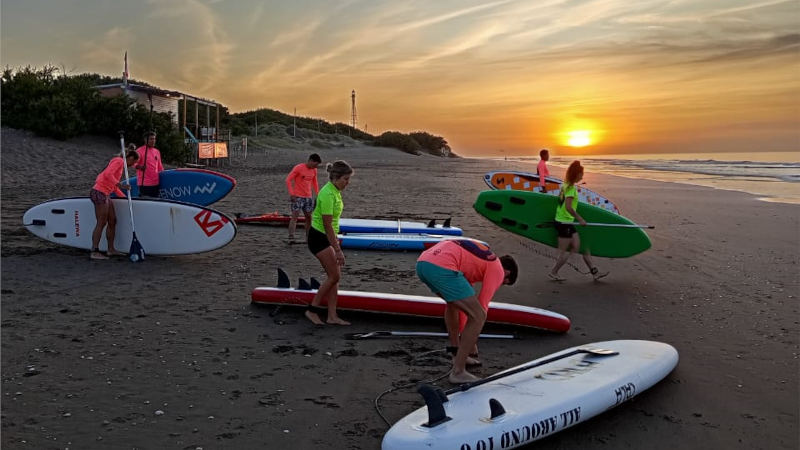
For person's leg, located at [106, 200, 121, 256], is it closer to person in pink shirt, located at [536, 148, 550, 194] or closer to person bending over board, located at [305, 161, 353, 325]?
person bending over board, located at [305, 161, 353, 325]

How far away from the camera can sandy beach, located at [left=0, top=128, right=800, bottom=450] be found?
392cm

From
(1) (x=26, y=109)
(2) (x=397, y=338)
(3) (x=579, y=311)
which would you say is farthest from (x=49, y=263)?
(1) (x=26, y=109)

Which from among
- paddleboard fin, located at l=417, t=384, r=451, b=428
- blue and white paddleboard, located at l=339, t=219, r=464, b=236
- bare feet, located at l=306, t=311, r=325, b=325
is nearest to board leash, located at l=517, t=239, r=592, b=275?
blue and white paddleboard, located at l=339, t=219, r=464, b=236

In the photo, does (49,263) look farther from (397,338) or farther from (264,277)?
(397,338)

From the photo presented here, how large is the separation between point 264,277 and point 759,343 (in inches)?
214

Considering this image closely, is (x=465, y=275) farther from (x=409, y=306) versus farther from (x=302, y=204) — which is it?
(x=302, y=204)

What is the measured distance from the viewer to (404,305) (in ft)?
20.0

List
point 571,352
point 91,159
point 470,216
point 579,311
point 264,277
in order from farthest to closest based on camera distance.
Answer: point 91,159 → point 470,216 → point 264,277 → point 579,311 → point 571,352

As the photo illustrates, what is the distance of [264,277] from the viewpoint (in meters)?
7.80

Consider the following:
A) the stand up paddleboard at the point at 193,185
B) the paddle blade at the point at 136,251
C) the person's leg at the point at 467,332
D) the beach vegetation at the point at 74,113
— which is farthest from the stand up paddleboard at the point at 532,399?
the beach vegetation at the point at 74,113

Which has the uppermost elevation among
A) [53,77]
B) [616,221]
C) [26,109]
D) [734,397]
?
[53,77]

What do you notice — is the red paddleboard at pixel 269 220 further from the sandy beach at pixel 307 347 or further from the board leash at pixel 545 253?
the board leash at pixel 545 253

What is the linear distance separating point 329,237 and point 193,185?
256 inches

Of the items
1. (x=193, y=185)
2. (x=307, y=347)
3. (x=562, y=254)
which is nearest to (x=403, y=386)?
(x=307, y=347)
